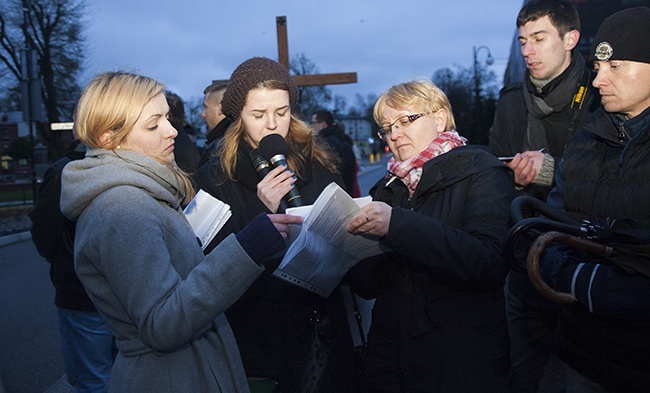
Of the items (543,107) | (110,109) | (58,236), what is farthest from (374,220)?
(58,236)

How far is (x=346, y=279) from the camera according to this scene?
8.90 ft

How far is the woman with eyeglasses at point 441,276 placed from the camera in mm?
2072

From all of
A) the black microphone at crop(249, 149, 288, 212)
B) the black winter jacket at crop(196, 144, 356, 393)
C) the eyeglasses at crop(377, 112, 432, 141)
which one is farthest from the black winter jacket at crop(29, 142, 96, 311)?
the eyeglasses at crop(377, 112, 432, 141)

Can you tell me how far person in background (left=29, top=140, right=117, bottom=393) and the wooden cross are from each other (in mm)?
6746

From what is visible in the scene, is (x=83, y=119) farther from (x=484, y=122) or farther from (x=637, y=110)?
(x=484, y=122)

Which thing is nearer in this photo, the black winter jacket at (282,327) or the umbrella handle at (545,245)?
the umbrella handle at (545,245)

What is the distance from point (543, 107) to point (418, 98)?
3.72 feet

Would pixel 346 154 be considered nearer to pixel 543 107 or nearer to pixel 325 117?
pixel 325 117

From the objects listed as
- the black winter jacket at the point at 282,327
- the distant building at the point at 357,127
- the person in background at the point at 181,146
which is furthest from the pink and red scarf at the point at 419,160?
the distant building at the point at 357,127

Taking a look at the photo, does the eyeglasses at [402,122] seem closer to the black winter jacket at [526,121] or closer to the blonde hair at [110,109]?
the black winter jacket at [526,121]

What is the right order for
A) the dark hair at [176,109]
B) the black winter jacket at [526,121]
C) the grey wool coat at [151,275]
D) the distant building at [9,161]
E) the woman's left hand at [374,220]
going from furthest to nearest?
the distant building at [9,161] → the dark hair at [176,109] → the black winter jacket at [526,121] → the woman's left hand at [374,220] → the grey wool coat at [151,275]

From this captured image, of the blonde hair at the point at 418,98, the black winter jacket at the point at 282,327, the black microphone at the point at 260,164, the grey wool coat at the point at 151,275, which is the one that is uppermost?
the blonde hair at the point at 418,98

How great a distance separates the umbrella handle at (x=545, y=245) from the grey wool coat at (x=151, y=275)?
93cm

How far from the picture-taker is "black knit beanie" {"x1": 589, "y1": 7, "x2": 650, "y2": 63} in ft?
7.38
